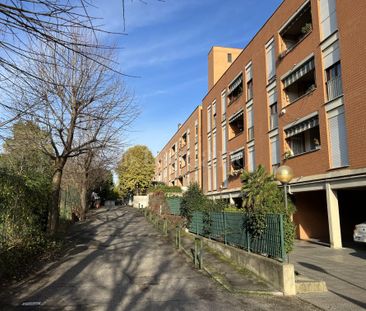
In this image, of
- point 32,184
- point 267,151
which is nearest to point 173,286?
point 32,184

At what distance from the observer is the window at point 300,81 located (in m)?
19.1

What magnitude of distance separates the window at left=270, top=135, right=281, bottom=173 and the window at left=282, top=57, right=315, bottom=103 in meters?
2.54

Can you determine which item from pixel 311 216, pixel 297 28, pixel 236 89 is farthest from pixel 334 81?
pixel 236 89

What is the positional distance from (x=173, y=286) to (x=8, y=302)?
359 cm

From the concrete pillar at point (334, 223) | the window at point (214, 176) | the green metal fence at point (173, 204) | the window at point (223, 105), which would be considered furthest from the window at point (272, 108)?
the window at point (214, 176)

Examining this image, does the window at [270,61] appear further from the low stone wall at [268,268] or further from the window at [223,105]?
the low stone wall at [268,268]

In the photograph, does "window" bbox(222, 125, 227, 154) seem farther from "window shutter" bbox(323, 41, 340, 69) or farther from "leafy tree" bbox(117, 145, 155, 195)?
"leafy tree" bbox(117, 145, 155, 195)

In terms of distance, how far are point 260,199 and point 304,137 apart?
10.9 meters

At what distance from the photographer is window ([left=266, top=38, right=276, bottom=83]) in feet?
Result: 76.4

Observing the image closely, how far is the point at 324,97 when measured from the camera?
1747 centimetres

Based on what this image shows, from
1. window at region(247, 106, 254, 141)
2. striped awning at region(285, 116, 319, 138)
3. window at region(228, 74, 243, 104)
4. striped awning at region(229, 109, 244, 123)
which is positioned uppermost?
window at region(228, 74, 243, 104)

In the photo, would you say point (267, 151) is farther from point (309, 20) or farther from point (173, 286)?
point (173, 286)

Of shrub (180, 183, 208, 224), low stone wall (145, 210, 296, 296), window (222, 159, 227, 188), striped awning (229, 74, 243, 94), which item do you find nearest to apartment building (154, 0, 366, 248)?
striped awning (229, 74, 243, 94)

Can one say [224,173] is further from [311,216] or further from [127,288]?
[127,288]
